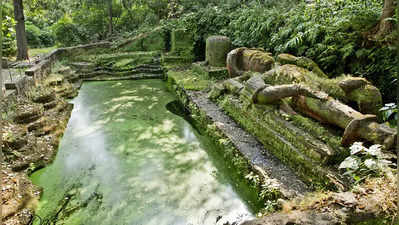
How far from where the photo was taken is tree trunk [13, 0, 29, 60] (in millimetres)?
9948

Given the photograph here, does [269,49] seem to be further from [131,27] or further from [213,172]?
[131,27]

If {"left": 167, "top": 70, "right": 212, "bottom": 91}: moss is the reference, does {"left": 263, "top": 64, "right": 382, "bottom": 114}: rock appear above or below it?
above

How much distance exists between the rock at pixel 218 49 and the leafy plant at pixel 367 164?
6697 mm

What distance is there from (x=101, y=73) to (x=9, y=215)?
8435 millimetres

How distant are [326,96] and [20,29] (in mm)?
10761

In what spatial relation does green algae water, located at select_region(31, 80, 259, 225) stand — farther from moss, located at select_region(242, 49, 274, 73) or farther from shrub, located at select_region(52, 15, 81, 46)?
shrub, located at select_region(52, 15, 81, 46)

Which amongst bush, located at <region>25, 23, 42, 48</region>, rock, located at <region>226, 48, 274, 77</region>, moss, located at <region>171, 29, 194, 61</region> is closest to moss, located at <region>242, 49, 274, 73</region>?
rock, located at <region>226, 48, 274, 77</region>

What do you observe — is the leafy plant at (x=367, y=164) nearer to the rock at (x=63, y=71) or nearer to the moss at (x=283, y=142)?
the moss at (x=283, y=142)

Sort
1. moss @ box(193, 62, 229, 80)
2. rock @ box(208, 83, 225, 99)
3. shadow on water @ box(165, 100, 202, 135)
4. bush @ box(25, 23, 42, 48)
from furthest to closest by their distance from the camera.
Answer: bush @ box(25, 23, 42, 48) < moss @ box(193, 62, 229, 80) < rock @ box(208, 83, 225, 99) < shadow on water @ box(165, 100, 202, 135)

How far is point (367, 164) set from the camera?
2.80 m

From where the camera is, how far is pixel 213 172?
14.8 ft

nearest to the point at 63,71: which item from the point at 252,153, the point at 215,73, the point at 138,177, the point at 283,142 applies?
the point at 215,73

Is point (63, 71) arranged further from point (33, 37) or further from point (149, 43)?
point (33, 37)

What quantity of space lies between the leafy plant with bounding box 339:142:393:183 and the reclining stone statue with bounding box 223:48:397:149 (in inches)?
14.6
